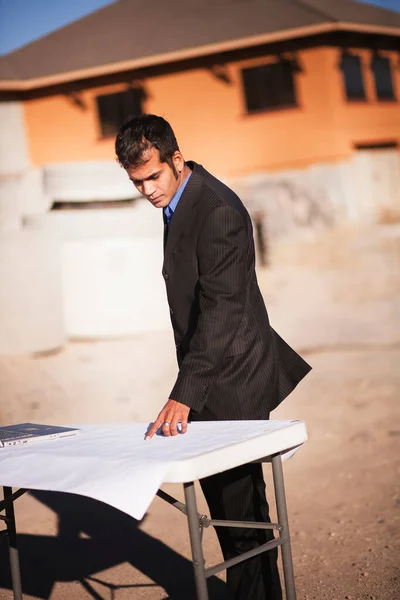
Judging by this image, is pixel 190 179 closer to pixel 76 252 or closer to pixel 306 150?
pixel 76 252

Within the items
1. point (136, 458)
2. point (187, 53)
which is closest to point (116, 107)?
point (187, 53)

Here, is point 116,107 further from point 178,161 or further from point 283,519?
point 283,519

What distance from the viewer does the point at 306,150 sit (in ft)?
44.2

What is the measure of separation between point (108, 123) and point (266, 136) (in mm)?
2791

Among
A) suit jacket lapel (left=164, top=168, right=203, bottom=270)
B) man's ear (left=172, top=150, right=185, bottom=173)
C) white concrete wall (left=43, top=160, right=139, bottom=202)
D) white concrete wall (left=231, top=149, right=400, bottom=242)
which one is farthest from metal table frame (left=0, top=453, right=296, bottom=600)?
white concrete wall (left=231, top=149, right=400, bottom=242)

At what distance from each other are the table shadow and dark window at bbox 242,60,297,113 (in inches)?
420

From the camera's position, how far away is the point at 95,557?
3.32m

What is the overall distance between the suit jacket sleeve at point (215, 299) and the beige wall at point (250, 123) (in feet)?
37.9

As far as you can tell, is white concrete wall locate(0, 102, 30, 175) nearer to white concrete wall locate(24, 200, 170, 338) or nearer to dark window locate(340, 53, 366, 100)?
white concrete wall locate(24, 200, 170, 338)

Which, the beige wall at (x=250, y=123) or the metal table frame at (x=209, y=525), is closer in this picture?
the metal table frame at (x=209, y=525)

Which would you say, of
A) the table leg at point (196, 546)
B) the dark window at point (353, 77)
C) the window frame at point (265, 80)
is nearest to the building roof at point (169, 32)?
the window frame at point (265, 80)

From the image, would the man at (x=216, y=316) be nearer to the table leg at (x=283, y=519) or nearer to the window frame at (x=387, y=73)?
the table leg at (x=283, y=519)

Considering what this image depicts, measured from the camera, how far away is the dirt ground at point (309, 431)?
3020 millimetres

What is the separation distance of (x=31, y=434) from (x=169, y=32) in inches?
517
